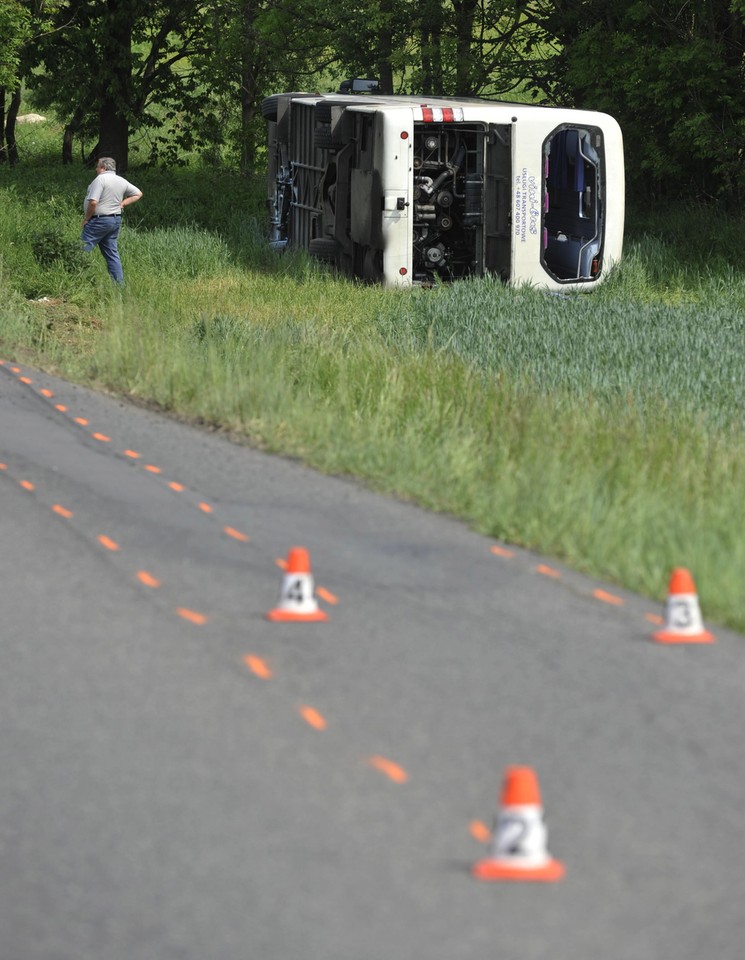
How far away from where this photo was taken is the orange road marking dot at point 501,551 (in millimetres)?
7594

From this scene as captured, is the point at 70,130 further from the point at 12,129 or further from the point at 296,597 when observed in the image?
the point at 296,597

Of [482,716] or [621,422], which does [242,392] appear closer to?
[621,422]

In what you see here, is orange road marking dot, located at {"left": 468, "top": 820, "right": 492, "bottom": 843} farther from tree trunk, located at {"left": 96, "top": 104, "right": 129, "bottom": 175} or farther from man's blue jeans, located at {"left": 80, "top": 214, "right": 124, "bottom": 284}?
tree trunk, located at {"left": 96, "top": 104, "right": 129, "bottom": 175}

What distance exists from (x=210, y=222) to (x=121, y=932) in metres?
21.3

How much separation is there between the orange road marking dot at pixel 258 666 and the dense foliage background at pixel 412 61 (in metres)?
16.7

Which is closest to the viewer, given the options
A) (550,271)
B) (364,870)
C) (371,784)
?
(364,870)

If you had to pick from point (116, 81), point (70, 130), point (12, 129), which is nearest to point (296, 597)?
point (116, 81)

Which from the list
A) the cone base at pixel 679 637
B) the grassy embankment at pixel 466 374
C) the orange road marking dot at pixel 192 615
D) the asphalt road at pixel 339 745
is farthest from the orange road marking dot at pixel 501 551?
the orange road marking dot at pixel 192 615

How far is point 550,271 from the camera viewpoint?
1933 centimetres

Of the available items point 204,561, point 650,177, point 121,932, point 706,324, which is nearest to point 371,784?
point 121,932

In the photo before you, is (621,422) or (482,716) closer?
(482,716)

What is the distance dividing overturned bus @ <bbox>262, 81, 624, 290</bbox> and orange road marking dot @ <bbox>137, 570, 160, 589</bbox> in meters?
10.7

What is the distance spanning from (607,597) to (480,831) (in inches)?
96.0

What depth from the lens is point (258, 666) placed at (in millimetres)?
6070
